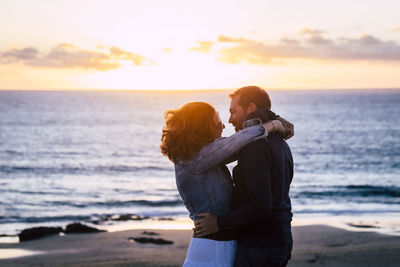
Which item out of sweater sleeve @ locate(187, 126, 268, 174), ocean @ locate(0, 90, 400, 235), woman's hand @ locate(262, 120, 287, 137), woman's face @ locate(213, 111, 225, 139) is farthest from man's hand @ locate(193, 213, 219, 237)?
ocean @ locate(0, 90, 400, 235)

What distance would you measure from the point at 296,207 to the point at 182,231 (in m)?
6.72

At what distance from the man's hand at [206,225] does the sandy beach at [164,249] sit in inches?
261

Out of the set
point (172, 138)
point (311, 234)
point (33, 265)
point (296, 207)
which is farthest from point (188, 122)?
point (296, 207)

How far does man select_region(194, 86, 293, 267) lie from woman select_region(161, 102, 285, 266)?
0.21ft

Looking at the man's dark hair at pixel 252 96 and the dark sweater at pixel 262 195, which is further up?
the man's dark hair at pixel 252 96

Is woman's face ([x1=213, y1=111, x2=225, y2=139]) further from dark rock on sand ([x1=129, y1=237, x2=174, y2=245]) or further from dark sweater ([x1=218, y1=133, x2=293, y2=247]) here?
dark rock on sand ([x1=129, y1=237, x2=174, y2=245])

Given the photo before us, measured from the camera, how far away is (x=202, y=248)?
322cm

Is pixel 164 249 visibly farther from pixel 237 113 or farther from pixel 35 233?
pixel 237 113

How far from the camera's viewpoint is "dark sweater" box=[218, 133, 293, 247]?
3078 millimetres

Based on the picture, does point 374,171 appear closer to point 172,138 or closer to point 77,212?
point 77,212

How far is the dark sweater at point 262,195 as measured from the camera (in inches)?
121

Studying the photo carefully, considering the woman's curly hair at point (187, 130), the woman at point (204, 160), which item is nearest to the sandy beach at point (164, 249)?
the woman at point (204, 160)

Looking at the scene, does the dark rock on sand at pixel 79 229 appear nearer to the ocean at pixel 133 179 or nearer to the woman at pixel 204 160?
the ocean at pixel 133 179

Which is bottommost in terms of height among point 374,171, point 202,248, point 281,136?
point 374,171
